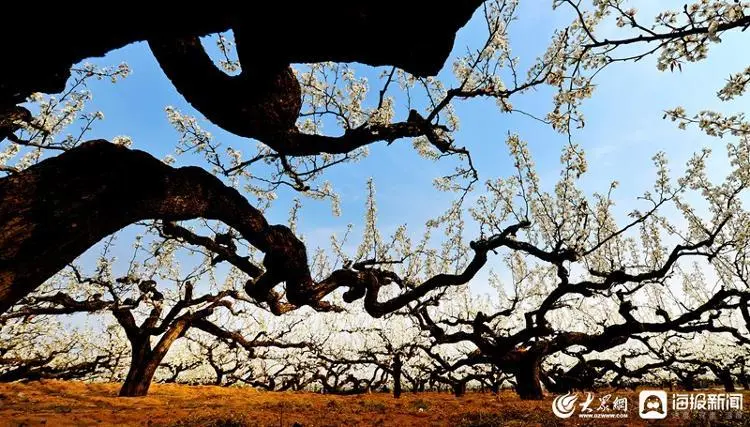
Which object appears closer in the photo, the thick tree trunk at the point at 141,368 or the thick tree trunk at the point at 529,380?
the thick tree trunk at the point at 141,368

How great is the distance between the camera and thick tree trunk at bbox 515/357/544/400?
12047 mm

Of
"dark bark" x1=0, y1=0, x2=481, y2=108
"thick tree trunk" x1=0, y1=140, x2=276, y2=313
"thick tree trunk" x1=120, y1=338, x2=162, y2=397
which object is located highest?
"dark bark" x1=0, y1=0, x2=481, y2=108

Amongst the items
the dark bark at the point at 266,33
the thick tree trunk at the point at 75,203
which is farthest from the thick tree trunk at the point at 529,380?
the thick tree trunk at the point at 75,203

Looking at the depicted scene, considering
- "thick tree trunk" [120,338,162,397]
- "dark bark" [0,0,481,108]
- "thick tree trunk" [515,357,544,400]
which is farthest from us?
"thick tree trunk" [515,357,544,400]

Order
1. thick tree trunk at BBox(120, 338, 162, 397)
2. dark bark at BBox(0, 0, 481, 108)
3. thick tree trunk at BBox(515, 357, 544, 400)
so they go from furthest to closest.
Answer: thick tree trunk at BBox(515, 357, 544, 400)
thick tree trunk at BBox(120, 338, 162, 397)
dark bark at BBox(0, 0, 481, 108)

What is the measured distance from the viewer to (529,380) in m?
12.1

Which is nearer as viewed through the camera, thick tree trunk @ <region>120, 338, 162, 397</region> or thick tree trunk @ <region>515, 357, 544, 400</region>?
thick tree trunk @ <region>120, 338, 162, 397</region>

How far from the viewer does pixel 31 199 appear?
2307 millimetres

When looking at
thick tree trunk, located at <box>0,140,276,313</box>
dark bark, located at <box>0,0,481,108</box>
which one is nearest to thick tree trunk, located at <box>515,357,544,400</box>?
dark bark, located at <box>0,0,481,108</box>

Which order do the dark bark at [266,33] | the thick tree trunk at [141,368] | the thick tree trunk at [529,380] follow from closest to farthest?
the dark bark at [266,33] → the thick tree trunk at [141,368] → the thick tree trunk at [529,380]

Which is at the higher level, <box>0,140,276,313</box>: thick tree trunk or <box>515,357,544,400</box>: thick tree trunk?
<box>0,140,276,313</box>: thick tree trunk

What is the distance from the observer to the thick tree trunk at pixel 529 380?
12.0 m

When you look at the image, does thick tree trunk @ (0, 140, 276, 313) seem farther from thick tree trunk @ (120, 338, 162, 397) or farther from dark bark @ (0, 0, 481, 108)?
thick tree trunk @ (120, 338, 162, 397)

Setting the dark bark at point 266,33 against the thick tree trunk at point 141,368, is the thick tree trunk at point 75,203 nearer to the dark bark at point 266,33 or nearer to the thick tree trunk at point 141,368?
the dark bark at point 266,33
